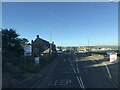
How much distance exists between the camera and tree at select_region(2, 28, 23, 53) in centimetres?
4678

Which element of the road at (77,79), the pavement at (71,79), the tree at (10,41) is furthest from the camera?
Result: the tree at (10,41)

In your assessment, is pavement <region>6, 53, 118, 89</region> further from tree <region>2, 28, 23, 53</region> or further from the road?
tree <region>2, 28, 23, 53</region>

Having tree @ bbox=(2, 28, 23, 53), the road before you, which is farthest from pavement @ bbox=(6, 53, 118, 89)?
tree @ bbox=(2, 28, 23, 53)

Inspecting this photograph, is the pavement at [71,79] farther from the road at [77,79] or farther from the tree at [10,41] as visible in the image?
the tree at [10,41]

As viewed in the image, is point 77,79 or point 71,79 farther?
point 71,79

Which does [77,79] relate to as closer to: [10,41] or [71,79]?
[71,79]

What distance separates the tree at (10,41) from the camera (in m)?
46.8

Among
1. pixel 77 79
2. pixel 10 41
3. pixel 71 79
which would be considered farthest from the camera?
pixel 10 41

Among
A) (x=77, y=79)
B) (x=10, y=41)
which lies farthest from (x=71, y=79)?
(x=10, y=41)

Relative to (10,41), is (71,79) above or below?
below

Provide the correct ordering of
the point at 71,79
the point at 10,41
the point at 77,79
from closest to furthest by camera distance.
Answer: the point at 77,79 → the point at 71,79 → the point at 10,41

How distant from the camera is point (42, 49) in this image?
3711 inches

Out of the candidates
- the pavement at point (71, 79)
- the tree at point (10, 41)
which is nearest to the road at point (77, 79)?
the pavement at point (71, 79)

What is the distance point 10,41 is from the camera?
48.7m
